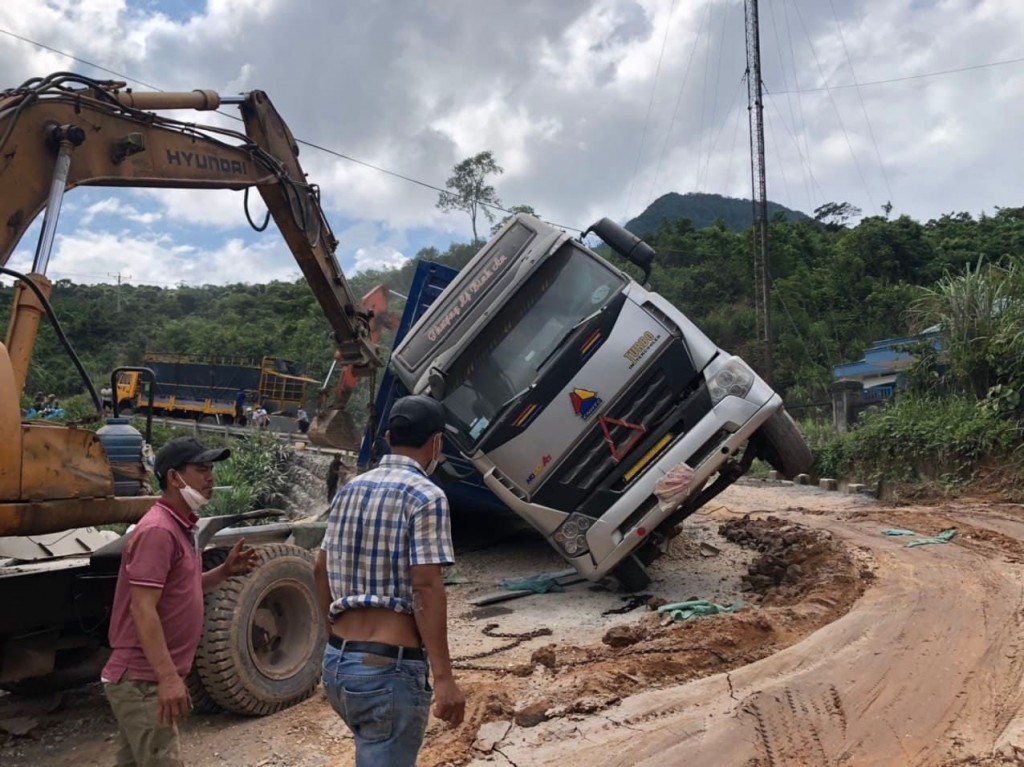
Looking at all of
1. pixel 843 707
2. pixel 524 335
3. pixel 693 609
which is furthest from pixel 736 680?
pixel 524 335

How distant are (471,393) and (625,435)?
1333 millimetres

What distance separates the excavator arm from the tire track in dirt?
355cm

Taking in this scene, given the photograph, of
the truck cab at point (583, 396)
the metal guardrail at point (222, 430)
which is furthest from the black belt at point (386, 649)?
the metal guardrail at point (222, 430)

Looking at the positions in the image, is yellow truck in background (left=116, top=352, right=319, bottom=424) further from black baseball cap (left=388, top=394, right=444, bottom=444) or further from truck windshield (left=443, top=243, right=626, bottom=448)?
black baseball cap (left=388, top=394, right=444, bottom=444)

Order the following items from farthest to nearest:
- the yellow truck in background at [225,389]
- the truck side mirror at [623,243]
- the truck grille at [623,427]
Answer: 1. the yellow truck in background at [225,389]
2. the truck side mirror at [623,243]
3. the truck grille at [623,427]

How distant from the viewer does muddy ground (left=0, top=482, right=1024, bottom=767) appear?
3.35 meters

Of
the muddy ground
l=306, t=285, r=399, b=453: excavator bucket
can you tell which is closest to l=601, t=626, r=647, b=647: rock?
the muddy ground

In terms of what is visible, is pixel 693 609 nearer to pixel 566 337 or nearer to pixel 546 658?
pixel 546 658

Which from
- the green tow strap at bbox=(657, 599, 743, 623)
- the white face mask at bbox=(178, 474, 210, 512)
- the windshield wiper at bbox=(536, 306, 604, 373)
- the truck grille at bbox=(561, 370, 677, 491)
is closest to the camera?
the white face mask at bbox=(178, 474, 210, 512)

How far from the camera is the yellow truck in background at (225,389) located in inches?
1182

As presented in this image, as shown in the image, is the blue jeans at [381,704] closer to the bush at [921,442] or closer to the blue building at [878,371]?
the bush at [921,442]

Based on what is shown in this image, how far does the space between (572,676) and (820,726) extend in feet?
4.57

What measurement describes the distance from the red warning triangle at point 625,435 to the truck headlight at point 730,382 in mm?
643

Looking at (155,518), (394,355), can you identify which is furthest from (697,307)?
(155,518)
